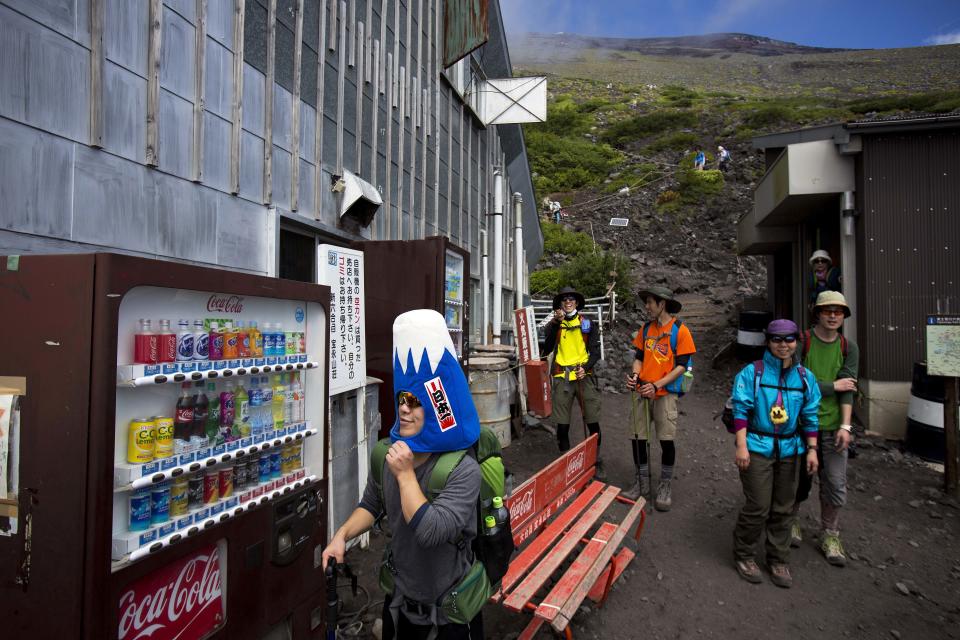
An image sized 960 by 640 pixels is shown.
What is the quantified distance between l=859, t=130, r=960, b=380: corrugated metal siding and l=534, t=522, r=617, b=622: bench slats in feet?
21.8

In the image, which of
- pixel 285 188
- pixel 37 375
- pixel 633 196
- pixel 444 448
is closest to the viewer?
pixel 37 375

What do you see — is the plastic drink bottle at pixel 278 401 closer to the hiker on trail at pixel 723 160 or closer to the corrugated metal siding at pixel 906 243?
the corrugated metal siding at pixel 906 243

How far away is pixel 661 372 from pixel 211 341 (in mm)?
4309

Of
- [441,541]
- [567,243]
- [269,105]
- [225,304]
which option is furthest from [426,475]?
[567,243]

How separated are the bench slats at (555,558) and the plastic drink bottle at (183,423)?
191cm

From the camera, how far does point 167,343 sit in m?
2.17

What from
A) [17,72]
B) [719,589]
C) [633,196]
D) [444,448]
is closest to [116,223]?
[17,72]

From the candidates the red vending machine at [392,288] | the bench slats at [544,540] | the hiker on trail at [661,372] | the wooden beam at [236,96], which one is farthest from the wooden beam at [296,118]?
the bench slats at [544,540]

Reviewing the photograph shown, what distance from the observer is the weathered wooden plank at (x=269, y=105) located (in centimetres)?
473

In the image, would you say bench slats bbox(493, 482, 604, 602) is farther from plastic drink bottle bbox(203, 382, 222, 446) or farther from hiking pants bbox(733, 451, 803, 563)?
plastic drink bottle bbox(203, 382, 222, 446)

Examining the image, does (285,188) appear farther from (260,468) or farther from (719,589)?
(719,589)

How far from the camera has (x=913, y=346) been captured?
797cm

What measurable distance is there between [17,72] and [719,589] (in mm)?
5754

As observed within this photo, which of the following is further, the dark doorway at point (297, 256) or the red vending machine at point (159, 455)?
the dark doorway at point (297, 256)
